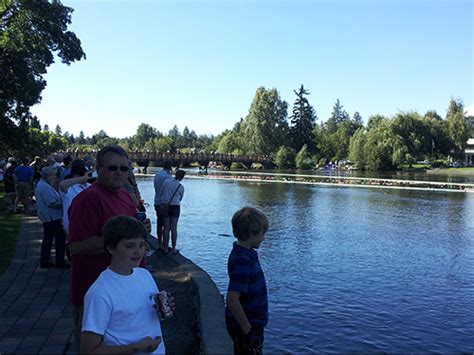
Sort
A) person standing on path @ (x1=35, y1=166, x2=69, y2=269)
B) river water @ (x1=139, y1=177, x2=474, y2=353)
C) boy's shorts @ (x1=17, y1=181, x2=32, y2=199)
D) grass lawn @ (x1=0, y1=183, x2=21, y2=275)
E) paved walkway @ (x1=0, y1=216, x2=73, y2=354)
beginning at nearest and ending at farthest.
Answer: paved walkway @ (x1=0, y1=216, x2=73, y2=354)
river water @ (x1=139, y1=177, x2=474, y2=353)
person standing on path @ (x1=35, y1=166, x2=69, y2=269)
grass lawn @ (x1=0, y1=183, x2=21, y2=275)
boy's shorts @ (x1=17, y1=181, x2=32, y2=199)

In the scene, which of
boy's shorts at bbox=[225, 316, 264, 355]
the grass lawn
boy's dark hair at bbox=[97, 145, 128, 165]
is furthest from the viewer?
the grass lawn

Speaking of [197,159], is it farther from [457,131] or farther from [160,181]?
[160,181]

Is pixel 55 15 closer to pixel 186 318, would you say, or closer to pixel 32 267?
pixel 32 267

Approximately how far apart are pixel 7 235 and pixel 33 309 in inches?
209

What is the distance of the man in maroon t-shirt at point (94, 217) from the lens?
2.99m

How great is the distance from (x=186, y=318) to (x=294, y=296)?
261cm

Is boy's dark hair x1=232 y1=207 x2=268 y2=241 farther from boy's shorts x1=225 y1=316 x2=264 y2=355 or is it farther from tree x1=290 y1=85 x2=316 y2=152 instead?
tree x1=290 y1=85 x2=316 y2=152

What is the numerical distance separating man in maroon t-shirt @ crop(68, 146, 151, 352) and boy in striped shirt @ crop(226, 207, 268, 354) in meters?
0.84

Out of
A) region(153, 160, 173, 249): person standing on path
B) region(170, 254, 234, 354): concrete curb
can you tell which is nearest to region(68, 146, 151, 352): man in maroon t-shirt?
region(170, 254, 234, 354): concrete curb

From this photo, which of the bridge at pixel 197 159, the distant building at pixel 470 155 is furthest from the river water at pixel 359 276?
the distant building at pixel 470 155

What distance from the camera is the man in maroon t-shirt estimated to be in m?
2.99

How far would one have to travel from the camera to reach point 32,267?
7.68m

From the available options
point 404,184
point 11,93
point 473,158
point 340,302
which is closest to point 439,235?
point 340,302

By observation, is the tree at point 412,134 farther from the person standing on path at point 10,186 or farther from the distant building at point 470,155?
the person standing on path at point 10,186
